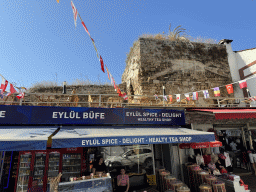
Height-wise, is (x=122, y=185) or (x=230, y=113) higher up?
(x=230, y=113)

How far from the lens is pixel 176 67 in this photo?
1416cm

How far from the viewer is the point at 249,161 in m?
8.69

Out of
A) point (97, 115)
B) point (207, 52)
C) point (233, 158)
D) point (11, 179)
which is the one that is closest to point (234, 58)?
point (207, 52)

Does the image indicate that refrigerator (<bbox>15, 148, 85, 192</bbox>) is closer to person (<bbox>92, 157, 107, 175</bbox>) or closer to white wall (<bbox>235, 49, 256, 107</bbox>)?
person (<bbox>92, 157, 107, 175</bbox>)

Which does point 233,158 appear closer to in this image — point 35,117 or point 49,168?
point 49,168

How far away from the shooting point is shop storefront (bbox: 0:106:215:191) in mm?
5211

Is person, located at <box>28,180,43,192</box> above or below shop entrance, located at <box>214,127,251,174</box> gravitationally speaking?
below

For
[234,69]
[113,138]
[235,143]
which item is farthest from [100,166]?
[234,69]

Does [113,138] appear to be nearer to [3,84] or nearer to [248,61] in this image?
[3,84]

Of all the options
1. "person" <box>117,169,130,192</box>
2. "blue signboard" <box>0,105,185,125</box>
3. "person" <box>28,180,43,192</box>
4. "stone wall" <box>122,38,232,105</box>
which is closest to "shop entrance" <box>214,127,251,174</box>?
"blue signboard" <box>0,105,185,125</box>

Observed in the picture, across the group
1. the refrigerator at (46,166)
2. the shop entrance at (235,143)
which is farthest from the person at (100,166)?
the shop entrance at (235,143)

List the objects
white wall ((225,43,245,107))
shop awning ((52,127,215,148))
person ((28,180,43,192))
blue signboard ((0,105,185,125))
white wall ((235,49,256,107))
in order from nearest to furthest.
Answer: shop awning ((52,127,215,148))
blue signboard ((0,105,185,125))
person ((28,180,43,192))
white wall ((235,49,256,107))
white wall ((225,43,245,107))

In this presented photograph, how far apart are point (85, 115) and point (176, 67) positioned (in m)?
10.1

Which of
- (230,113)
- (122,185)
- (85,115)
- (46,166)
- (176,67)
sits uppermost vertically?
(176,67)
